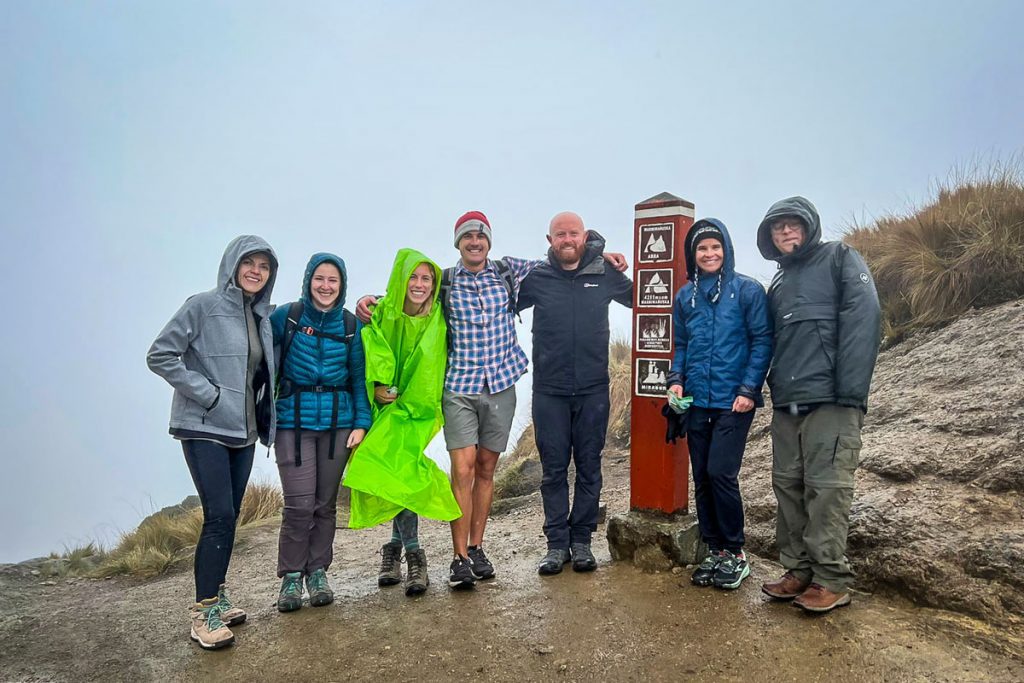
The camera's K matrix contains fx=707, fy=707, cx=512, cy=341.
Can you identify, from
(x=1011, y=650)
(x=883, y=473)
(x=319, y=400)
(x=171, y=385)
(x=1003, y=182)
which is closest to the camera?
(x=1011, y=650)

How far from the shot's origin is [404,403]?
510 centimetres

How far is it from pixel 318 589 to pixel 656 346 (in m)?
3.10

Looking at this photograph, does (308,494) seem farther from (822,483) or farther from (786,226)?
(786,226)

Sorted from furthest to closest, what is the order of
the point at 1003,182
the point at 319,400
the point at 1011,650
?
the point at 1003,182, the point at 319,400, the point at 1011,650

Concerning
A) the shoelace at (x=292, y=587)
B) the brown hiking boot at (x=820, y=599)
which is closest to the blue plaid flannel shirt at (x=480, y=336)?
the shoelace at (x=292, y=587)

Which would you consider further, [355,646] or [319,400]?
[319,400]

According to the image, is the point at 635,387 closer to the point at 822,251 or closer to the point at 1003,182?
the point at 822,251

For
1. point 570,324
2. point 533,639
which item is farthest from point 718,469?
point 533,639

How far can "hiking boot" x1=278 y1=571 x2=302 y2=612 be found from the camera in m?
4.99

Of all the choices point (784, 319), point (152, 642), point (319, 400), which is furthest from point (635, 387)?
point (152, 642)

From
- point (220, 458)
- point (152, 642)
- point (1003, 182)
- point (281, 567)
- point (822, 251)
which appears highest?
point (1003, 182)

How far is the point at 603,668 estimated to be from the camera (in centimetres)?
392

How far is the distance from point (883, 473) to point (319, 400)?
4.33m

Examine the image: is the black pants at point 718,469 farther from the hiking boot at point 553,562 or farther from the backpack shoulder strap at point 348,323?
the backpack shoulder strap at point 348,323
